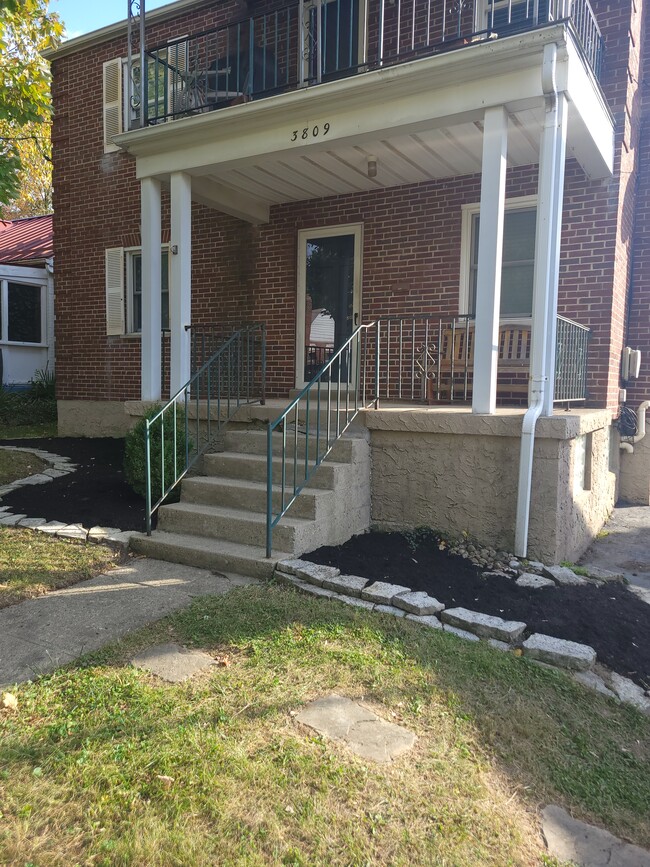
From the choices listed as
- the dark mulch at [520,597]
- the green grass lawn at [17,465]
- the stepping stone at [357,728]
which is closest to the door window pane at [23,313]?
the green grass lawn at [17,465]

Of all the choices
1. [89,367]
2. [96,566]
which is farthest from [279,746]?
[89,367]

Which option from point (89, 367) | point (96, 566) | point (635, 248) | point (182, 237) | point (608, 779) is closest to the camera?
point (608, 779)

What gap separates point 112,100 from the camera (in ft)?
31.1

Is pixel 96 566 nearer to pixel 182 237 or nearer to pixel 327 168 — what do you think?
pixel 182 237

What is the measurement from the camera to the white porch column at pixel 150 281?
21.2 ft

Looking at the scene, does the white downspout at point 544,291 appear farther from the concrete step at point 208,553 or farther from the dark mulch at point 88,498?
the dark mulch at point 88,498

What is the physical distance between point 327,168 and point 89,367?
5460mm

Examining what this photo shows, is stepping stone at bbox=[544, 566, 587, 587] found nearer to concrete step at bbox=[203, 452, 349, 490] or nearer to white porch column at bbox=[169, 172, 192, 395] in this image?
concrete step at bbox=[203, 452, 349, 490]

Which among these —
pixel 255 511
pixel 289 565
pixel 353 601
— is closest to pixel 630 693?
pixel 353 601

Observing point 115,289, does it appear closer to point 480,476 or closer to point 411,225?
point 411,225

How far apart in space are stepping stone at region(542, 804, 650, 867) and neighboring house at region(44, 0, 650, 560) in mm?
2716

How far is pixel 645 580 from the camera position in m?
4.59

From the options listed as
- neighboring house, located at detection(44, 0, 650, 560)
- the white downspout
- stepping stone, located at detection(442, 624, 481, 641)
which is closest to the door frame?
neighboring house, located at detection(44, 0, 650, 560)

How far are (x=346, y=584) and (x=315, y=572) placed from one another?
0.85 ft
